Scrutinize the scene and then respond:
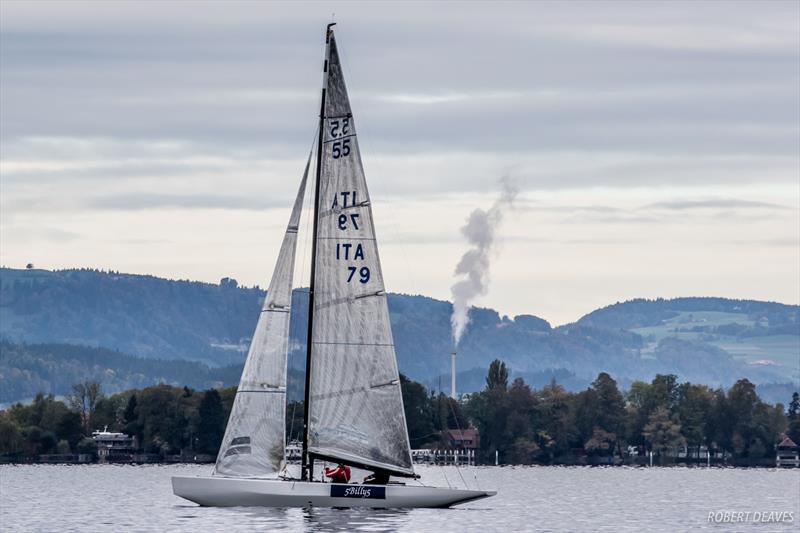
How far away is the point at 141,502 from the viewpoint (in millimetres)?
102750

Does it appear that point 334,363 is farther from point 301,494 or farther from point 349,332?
point 301,494

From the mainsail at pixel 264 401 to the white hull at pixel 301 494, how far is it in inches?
41.8

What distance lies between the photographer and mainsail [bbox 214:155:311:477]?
7725cm

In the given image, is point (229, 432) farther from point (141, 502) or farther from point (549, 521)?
point (141, 502)

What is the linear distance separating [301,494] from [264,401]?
4.59 m

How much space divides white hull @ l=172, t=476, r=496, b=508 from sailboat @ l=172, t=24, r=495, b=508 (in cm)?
6

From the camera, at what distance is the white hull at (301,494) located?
7556 cm

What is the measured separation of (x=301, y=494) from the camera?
75.7 metres

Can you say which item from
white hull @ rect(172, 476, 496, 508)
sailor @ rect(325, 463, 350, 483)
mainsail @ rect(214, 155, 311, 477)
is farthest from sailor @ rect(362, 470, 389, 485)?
mainsail @ rect(214, 155, 311, 477)

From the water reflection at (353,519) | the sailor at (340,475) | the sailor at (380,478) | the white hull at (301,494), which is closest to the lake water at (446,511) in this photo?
the water reflection at (353,519)

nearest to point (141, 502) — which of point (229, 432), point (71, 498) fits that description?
point (71, 498)

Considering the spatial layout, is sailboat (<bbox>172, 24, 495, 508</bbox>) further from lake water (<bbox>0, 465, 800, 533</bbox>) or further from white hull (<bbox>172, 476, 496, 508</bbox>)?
lake water (<bbox>0, 465, 800, 533</bbox>)

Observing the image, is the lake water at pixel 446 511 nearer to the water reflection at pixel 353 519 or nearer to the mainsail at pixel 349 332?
the water reflection at pixel 353 519

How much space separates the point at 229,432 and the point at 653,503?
40.8 meters
